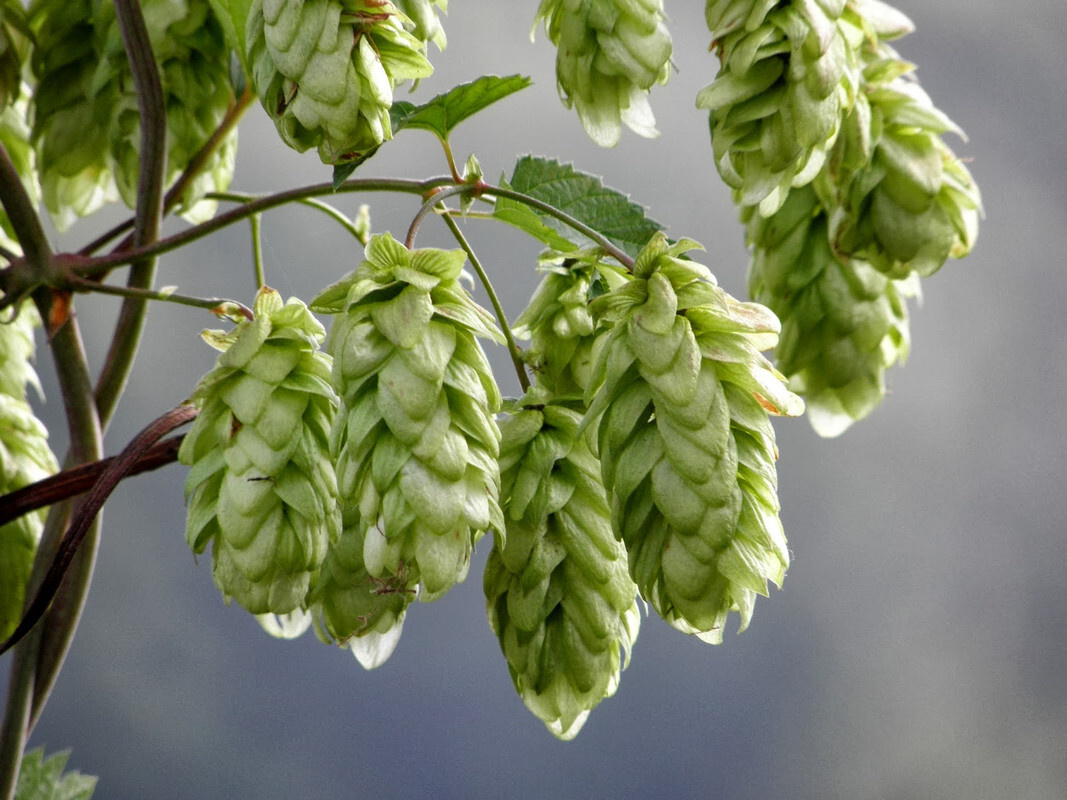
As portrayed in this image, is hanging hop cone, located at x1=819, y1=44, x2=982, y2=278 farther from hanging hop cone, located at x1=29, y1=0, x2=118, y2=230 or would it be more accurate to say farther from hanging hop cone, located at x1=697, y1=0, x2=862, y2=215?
hanging hop cone, located at x1=29, y1=0, x2=118, y2=230

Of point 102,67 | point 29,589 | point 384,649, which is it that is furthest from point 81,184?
point 384,649

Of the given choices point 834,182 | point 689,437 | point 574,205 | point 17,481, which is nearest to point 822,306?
point 834,182

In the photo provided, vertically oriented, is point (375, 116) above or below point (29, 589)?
above

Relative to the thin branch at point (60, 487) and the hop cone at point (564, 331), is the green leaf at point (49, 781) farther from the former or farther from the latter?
the hop cone at point (564, 331)

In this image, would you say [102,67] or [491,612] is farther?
[102,67]

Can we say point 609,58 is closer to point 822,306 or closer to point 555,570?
point 555,570

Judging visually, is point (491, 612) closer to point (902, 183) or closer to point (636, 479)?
point (636, 479)
